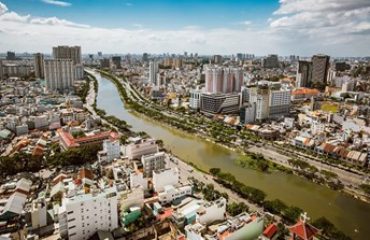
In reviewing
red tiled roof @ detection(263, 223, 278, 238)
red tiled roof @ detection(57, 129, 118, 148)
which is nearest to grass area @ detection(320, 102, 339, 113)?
red tiled roof @ detection(57, 129, 118, 148)

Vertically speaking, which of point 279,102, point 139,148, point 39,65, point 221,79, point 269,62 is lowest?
point 139,148

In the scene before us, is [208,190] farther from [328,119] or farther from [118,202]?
[328,119]

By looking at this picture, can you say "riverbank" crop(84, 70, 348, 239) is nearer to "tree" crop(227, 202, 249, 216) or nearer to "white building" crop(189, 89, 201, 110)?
"tree" crop(227, 202, 249, 216)

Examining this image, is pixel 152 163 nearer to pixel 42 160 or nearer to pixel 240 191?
pixel 240 191

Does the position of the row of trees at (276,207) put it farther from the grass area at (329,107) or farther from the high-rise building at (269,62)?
the high-rise building at (269,62)

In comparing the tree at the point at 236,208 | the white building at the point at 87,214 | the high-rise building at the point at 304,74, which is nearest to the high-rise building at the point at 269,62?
the high-rise building at the point at 304,74

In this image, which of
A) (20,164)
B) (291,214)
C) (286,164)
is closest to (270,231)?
(291,214)

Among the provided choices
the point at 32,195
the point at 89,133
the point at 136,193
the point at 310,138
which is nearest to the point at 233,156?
the point at 310,138
